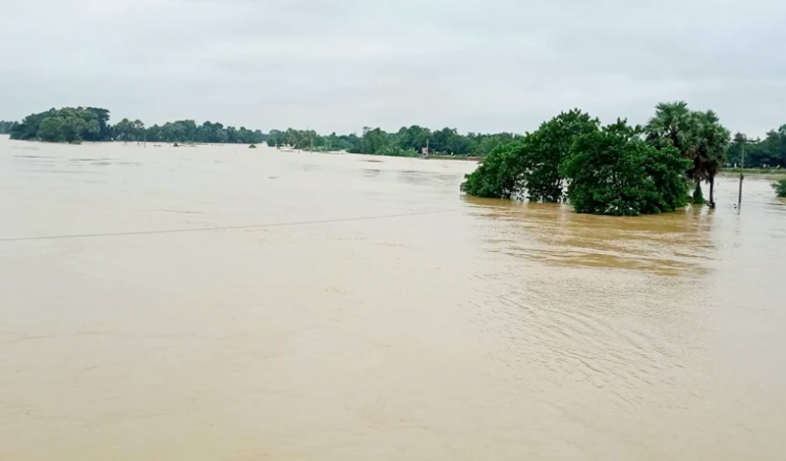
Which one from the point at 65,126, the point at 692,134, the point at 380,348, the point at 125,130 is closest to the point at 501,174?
the point at 692,134

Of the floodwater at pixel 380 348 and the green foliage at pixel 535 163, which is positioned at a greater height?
the green foliage at pixel 535 163

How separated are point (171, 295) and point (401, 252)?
6.23 meters

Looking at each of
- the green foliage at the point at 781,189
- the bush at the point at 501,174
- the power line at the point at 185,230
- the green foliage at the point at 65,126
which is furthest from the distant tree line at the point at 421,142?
the power line at the point at 185,230

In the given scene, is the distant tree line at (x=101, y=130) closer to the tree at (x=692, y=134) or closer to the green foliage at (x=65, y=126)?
the green foliage at (x=65, y=126)

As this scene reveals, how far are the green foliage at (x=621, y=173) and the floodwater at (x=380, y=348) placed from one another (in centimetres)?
871

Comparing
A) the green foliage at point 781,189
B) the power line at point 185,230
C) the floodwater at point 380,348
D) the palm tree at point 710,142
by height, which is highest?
the palm tree at point 710,142

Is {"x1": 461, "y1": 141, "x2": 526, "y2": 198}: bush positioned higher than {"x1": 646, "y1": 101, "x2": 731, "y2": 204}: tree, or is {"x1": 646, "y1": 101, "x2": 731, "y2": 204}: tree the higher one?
{"x1": 646, "y1": 101, "x2": 731, "y2": 204}: tree

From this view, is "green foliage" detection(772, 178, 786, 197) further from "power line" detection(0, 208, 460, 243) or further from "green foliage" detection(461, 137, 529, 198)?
"power line" detection(0, 208, 460, 243)

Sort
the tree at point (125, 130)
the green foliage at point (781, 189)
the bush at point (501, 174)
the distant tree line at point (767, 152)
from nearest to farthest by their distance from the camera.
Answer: the bush at point (501, 174) < the green foliage at point (781, 189) < the distant tree line at point (767, 152) < the tree at point (125, 130)

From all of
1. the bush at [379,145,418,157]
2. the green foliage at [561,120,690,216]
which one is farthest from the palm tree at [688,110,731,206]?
the bush at [379,145,418,157]

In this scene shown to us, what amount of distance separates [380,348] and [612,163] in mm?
20879

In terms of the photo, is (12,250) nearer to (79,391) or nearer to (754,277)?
(79,391)

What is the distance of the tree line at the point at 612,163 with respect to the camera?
85.7 ft

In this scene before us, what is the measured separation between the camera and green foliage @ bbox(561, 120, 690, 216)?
25.8 m
